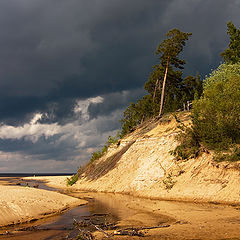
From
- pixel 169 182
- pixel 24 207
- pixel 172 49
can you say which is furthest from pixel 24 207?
pixel 172 49

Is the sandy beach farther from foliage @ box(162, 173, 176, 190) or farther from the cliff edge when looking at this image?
the cliff edge

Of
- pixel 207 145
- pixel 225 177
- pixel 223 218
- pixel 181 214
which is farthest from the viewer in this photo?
pixel 207 145

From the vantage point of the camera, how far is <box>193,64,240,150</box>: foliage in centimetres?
2055

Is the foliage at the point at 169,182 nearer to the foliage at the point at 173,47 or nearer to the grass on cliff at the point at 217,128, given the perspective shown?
the grass on cliff at the point at 217,128

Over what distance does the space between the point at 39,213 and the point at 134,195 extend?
12.8 m

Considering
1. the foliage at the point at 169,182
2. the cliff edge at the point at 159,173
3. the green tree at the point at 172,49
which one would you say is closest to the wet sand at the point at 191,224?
the cliff edge at the point at 159,173

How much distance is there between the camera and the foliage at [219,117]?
20547 millimetres

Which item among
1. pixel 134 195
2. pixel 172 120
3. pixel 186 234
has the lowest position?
pixel 134 195

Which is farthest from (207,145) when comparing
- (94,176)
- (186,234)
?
(94,176)

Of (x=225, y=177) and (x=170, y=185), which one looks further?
(x=170, y=185)

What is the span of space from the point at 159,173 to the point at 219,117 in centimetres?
875

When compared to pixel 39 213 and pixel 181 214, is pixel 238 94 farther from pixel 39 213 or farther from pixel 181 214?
pixel 39 213

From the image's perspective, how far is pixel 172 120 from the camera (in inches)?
1398

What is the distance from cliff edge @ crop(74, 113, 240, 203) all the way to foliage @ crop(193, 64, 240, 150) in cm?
169
